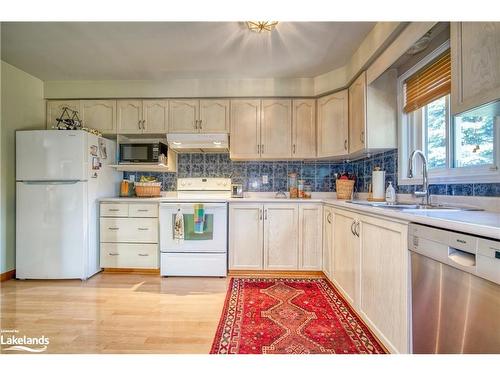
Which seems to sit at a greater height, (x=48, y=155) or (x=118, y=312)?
(x=48, y=155)

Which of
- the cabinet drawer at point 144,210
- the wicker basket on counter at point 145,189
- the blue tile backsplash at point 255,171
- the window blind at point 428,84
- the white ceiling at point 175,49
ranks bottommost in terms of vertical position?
the cabinet drawer at point 144,210

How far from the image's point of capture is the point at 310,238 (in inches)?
104

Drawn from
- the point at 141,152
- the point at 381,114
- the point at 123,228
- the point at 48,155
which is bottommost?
the point at 123,228

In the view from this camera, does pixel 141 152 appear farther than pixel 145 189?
No

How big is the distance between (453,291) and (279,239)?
1.82m

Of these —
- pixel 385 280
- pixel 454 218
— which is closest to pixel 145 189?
pixel 385 280

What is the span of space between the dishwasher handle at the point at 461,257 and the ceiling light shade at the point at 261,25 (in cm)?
191

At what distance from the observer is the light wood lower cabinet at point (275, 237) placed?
2.65 meters

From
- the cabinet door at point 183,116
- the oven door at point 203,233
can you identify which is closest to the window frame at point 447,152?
the oven door at point 203,233

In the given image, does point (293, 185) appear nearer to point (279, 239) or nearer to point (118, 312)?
point (279, 239)

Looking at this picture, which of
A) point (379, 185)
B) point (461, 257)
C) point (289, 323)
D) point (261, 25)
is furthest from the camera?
point (379, 185)

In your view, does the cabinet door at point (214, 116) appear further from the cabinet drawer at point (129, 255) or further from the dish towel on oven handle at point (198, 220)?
the cabinet drawer at point (129, 255)

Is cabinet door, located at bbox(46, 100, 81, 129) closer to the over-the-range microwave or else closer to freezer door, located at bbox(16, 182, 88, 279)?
the over-the-range microwave
